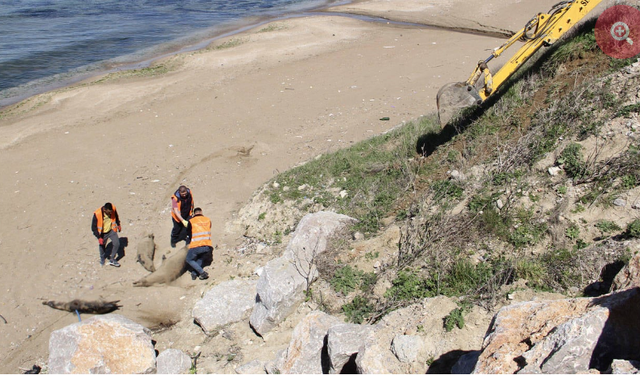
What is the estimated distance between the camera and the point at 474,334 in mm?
5102

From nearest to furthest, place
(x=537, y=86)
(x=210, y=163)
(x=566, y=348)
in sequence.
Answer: (x=566, y=348)
(x=537, y=86)
(x=210, y=163)

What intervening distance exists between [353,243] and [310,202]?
7.25ft

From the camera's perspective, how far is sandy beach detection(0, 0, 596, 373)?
859 centimetres

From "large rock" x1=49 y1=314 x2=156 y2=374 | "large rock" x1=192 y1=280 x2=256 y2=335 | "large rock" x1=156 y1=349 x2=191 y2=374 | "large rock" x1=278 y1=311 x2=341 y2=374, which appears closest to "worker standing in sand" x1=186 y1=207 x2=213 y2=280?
"large rock" x1=192 y1=280 x2=256 y2=335

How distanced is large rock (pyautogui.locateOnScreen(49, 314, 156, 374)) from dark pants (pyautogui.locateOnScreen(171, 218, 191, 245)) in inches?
117

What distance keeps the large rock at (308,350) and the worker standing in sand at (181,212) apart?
4203 millimetres

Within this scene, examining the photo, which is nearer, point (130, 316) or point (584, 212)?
point (584, 212)

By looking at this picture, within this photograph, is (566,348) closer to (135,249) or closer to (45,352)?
(45,352)

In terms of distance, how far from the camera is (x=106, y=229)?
29.7ft

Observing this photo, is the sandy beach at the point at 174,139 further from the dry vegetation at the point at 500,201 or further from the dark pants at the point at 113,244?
the dry vegetation at the point at 500,201

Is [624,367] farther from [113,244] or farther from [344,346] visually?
[113,244]


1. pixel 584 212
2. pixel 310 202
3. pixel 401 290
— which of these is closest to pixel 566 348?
pixel 401 290

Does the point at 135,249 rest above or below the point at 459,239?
below

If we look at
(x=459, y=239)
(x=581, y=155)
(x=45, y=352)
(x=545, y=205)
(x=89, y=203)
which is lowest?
(x=45, y=352)
